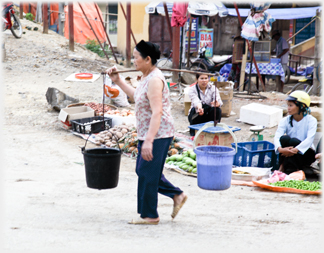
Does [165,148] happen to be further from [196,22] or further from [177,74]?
[196,22]

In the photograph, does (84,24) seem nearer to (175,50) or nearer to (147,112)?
(175,50)

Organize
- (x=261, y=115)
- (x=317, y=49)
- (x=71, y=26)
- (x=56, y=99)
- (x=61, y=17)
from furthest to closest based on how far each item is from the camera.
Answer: (x=61, y=17) → (x=71, y=26) → (x=317, y=49) → (x=56, y=99) → (x=261, y=115)

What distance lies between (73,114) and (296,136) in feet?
13.3

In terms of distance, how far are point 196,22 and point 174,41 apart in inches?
186

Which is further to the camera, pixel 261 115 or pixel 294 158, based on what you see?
pixel 261 115

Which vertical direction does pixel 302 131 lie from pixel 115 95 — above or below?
above

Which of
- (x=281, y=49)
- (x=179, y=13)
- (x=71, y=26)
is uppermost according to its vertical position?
(x=179, y=13)

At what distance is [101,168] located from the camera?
145 inches

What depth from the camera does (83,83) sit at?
1044cm

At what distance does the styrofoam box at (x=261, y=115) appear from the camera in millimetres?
7937

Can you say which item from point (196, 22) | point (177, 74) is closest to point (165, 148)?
point (177, 74)

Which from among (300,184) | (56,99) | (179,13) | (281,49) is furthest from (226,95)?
(281,49)

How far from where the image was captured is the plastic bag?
869 cm

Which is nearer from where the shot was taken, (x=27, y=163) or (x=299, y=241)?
(x=299, y=241)
